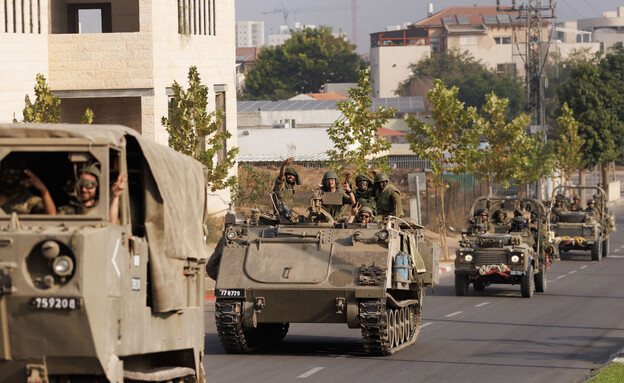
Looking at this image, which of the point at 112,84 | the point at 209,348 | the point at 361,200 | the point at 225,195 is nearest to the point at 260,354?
the point at 209,348

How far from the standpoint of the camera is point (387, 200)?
63.3 feet

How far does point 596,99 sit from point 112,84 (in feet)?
128

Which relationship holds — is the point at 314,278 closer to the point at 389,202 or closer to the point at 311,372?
the point at 311,372

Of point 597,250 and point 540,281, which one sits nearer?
point 540,281

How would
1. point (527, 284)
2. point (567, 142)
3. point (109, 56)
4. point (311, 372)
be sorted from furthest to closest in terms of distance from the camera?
point (567, 142)
point (109, 56)
point (527, 284)
point (311, 372)

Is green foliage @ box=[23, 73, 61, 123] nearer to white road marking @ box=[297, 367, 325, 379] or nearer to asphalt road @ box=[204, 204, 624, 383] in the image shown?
asphalt road @ box=[204, 204, 624, 383]

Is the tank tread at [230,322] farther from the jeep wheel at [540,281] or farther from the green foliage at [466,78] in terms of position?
the green foliage at [466,78]

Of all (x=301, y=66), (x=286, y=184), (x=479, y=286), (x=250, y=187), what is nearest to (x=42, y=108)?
(x=286, y=184)

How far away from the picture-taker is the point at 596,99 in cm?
6781

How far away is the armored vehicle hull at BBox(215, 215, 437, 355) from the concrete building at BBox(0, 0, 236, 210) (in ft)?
53.3

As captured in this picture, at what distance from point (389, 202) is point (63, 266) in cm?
1156

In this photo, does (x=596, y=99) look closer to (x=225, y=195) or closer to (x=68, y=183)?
(x=225, y=195)

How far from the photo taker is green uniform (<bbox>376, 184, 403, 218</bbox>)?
62.8 ft

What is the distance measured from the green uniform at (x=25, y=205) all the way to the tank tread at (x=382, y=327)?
8110 mm
